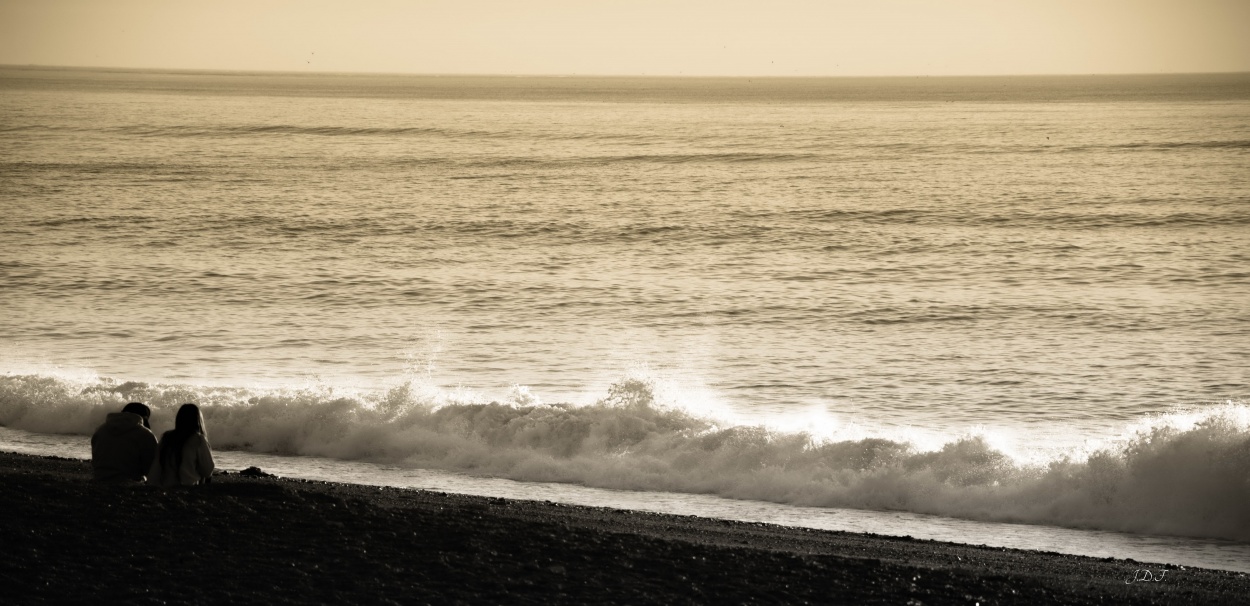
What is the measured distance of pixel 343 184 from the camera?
171ft

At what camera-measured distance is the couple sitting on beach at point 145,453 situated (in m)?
10.9

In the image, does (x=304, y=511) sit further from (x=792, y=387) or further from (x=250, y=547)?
(x=792, y=387)

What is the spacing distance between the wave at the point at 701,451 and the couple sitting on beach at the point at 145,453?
4.79 metres

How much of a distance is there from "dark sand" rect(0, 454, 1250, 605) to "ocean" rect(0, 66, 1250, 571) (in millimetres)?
2278

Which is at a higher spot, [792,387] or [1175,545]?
[792,387]

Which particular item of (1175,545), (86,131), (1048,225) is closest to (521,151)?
(86,131)

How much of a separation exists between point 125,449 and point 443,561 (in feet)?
12.6

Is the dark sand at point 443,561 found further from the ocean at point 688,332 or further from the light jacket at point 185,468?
the ocean at point 688,332

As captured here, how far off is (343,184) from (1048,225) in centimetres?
2984

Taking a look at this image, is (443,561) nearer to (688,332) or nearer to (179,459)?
(179,459)

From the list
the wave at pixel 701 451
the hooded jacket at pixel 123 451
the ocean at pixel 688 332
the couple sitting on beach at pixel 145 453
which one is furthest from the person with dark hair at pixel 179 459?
the wave at pixel 701 451

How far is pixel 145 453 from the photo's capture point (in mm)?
11070

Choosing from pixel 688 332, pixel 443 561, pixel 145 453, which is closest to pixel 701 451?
pixel 443 561

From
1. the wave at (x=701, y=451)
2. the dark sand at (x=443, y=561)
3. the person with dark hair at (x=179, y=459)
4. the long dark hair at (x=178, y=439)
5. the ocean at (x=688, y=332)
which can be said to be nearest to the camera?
the dark sand at (x=443, y=561)
